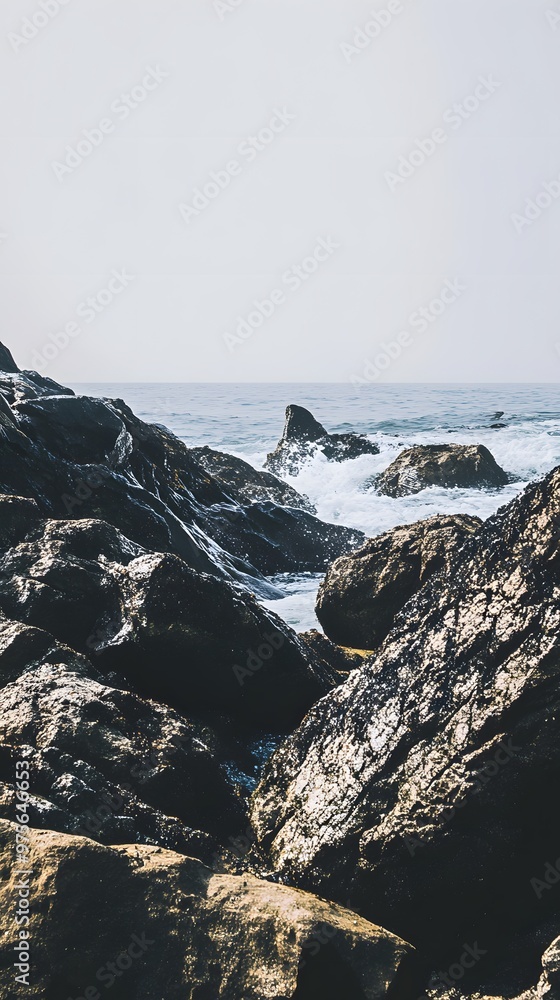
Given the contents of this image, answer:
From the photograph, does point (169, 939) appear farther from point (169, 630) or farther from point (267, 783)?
point (169, 630)

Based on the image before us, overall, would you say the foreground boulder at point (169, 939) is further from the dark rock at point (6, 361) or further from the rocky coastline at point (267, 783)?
the dark rock at point (6, 361)

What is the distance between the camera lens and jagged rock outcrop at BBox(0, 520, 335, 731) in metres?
4.20

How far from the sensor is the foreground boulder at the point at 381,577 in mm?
6285

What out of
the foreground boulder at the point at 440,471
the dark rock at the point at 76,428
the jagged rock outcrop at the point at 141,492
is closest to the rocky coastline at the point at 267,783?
the jagged rock outcrop at the point at 141,492

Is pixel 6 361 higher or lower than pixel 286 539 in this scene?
lower

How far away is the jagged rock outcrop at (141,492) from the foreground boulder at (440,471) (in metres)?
6.10

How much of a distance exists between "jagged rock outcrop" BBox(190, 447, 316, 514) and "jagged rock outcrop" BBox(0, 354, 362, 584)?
7.78 ft

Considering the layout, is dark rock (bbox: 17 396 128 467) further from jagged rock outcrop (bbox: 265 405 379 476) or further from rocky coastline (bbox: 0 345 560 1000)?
jagged rock outcrop (bbox: 265 405 379 476)

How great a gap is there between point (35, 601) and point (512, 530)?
9.63ft

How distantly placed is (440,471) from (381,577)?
1170 centimetres

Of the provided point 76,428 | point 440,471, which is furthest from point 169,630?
point 440,471

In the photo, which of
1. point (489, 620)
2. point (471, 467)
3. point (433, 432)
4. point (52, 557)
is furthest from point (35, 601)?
point (433, 432)

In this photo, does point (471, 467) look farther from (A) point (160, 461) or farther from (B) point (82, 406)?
(B) point (82, 406)

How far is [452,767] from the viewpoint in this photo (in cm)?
308
